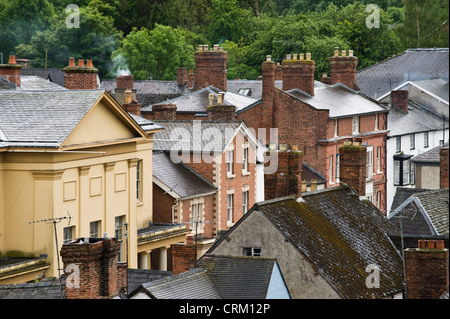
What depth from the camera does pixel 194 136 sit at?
52.6m

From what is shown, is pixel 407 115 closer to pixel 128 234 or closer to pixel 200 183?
pixel 200 183

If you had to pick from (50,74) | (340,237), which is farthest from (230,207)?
(50,74)

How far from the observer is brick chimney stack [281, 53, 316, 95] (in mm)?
68000

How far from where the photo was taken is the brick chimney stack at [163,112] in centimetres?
5675

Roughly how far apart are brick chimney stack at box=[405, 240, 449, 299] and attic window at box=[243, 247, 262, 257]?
6.11 meters

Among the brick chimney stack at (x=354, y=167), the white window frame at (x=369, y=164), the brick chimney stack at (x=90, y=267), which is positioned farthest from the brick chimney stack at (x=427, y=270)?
the white window frame at (x=369, y=164)

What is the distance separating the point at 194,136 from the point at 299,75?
17.1 meters

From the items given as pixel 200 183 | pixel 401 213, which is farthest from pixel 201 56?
pixel 401 213

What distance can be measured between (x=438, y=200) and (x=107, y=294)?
16.3 metres

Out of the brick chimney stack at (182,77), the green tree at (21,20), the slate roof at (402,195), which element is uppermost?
the green tree at (21,20)

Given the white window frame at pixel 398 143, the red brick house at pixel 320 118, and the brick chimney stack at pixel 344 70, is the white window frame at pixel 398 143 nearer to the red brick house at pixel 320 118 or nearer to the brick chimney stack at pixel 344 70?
the red brick house at pixel 320 118

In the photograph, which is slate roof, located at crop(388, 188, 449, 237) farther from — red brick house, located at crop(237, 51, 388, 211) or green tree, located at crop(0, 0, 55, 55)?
green tree, located at crop(0, 0, 55, 55)

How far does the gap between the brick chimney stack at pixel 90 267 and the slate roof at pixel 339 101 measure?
43530 millimetres

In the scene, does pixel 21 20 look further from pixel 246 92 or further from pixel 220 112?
pixel 220 112
